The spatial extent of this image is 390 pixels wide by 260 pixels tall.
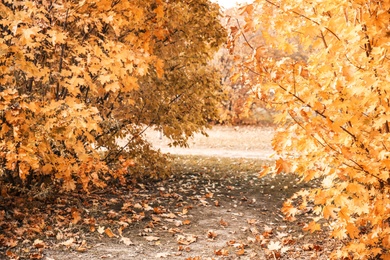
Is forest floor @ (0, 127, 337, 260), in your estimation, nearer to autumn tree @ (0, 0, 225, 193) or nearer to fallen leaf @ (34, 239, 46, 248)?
fallen leaf @ (34, 239, 46, 248)

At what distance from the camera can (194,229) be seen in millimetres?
6285

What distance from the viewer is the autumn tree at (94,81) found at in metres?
4.57

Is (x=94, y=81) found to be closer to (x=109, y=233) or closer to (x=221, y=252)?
(x=109, y=233)

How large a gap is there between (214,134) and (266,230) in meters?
16.8

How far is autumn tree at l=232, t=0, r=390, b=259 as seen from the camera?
3.55 meters

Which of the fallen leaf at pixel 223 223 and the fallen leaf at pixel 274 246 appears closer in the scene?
the fallen leaf at pixel 274 246

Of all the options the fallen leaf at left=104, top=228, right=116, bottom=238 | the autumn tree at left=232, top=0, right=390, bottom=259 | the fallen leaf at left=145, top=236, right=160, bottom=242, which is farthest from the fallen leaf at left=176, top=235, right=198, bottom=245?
the autumn tree at left=232, top=0, right=390, bottom=259

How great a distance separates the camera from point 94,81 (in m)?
6.83

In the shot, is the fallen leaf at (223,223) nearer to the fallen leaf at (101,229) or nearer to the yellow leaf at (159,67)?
the fallen leaf at (101,229)

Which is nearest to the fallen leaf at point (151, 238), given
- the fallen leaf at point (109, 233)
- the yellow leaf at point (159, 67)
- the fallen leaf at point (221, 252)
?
the fallen leaf at point (109, 233)

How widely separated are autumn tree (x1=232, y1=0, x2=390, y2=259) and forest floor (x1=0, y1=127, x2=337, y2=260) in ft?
5.54

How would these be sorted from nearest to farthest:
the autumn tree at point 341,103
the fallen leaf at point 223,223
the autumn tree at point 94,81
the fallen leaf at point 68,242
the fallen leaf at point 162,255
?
1. the autumn tree at point 341,103
2. the autumn tree at point 94,81
3. the fallen leaf at point 162,255
4. the fallen leaf at point 68,242
5. the fallen leaf at point 223,223

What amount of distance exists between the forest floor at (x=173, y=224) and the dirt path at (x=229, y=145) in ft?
14.0

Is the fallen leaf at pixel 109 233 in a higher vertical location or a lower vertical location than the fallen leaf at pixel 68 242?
lower
